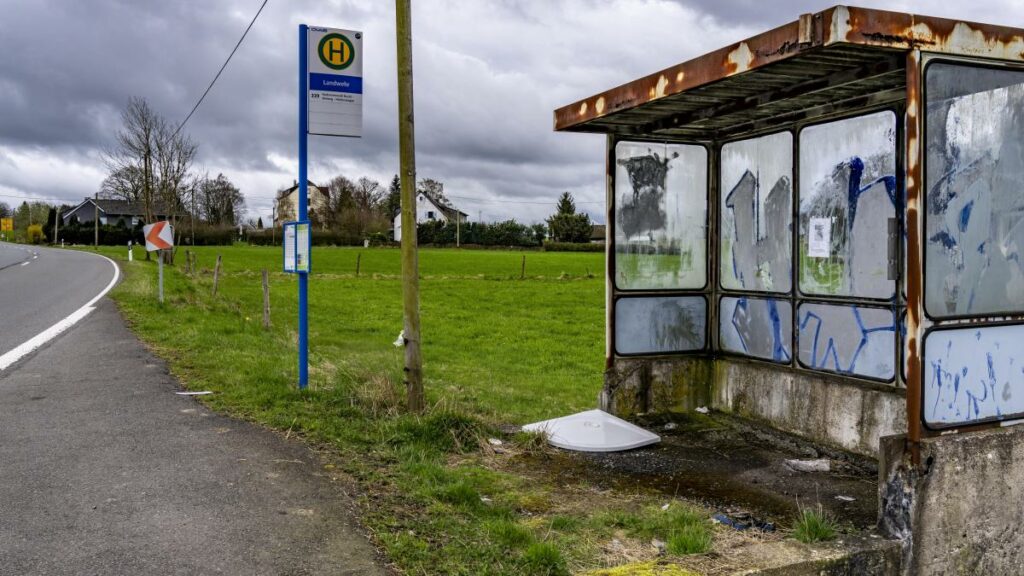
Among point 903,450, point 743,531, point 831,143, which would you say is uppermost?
point 831,143

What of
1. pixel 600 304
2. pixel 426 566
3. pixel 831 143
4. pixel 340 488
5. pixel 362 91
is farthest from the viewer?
pixel 600 304

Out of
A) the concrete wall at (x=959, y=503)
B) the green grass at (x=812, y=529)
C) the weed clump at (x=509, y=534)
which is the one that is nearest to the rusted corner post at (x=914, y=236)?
the concrete wall at (x=959, y=503)

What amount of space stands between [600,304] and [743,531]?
20583 millimetres

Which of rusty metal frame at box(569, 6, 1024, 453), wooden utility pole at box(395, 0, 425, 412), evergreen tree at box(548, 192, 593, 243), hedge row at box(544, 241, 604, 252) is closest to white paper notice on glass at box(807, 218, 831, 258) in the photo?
rusty metal frame at box(569, 6, 1024, 453)

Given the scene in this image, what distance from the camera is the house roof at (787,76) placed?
416 cm

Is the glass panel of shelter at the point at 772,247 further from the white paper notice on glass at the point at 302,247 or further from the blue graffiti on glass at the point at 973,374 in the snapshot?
the white paper notice on glass at the point at 302,247

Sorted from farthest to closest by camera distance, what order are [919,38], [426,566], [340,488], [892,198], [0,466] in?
1. [892,198]
2. [0,466]
3. [340,488]
4. [919,38]
5. [426,566]

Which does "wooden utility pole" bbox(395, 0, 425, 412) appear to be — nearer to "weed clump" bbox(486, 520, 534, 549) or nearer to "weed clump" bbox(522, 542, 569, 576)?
"weed clump" bbox(486, 520, 534, 549)

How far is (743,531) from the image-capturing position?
453 cm

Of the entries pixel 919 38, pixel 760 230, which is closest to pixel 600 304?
pixel 760 230

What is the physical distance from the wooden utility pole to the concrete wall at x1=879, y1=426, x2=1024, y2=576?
359 cm

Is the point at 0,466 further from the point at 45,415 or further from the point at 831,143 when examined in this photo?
the point at 831,143

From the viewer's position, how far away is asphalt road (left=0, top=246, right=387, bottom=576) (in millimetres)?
3957

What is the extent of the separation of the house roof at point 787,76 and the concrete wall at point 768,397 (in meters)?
2.14
